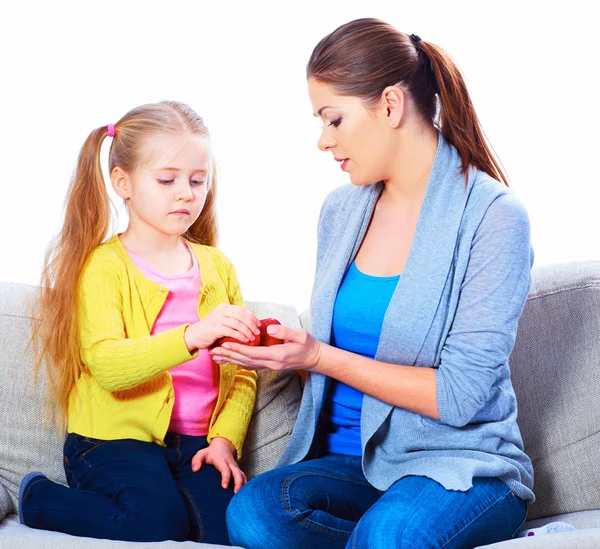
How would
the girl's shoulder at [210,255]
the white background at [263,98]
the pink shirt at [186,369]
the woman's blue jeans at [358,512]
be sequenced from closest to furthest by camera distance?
the woman's blue jeans at [358,512], the pink shirt at [186,369], the girl's shoulder at [210,255], the white background at [263,98]

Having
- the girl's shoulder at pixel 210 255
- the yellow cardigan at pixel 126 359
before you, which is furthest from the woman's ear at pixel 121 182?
the girl's shoulder at pixel 210 255

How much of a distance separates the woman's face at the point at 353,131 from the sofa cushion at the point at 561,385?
2.03ft

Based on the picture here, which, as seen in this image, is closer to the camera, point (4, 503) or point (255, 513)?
point (255, 513)

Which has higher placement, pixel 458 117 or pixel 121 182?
pixel 458 117

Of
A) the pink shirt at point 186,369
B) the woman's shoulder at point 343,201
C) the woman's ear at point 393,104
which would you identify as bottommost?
the pink shirt at point 186,369

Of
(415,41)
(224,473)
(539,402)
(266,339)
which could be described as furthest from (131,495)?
(415,41)

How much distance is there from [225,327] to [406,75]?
0.66m

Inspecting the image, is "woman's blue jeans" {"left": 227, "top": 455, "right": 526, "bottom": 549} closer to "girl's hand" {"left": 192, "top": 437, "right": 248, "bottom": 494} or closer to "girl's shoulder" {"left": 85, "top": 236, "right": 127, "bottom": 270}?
"girl's hand" {"left": 192, "top": 437, "right": 248, "bottom": 494}

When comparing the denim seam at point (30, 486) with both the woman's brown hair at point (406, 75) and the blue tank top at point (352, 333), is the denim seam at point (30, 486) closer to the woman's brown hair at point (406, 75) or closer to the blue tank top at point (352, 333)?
the blue tank top at point (352, 333)

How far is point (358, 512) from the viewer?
1813 mm

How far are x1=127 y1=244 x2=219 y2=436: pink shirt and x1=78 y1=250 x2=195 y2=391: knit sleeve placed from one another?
10 cm

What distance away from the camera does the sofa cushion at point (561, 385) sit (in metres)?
2.08

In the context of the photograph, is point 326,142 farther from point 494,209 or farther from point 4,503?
point 4,503

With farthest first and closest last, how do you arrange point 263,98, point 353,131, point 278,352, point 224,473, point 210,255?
point 263,98, point 210,255, point 224,473, point 353,131, point 278,352
